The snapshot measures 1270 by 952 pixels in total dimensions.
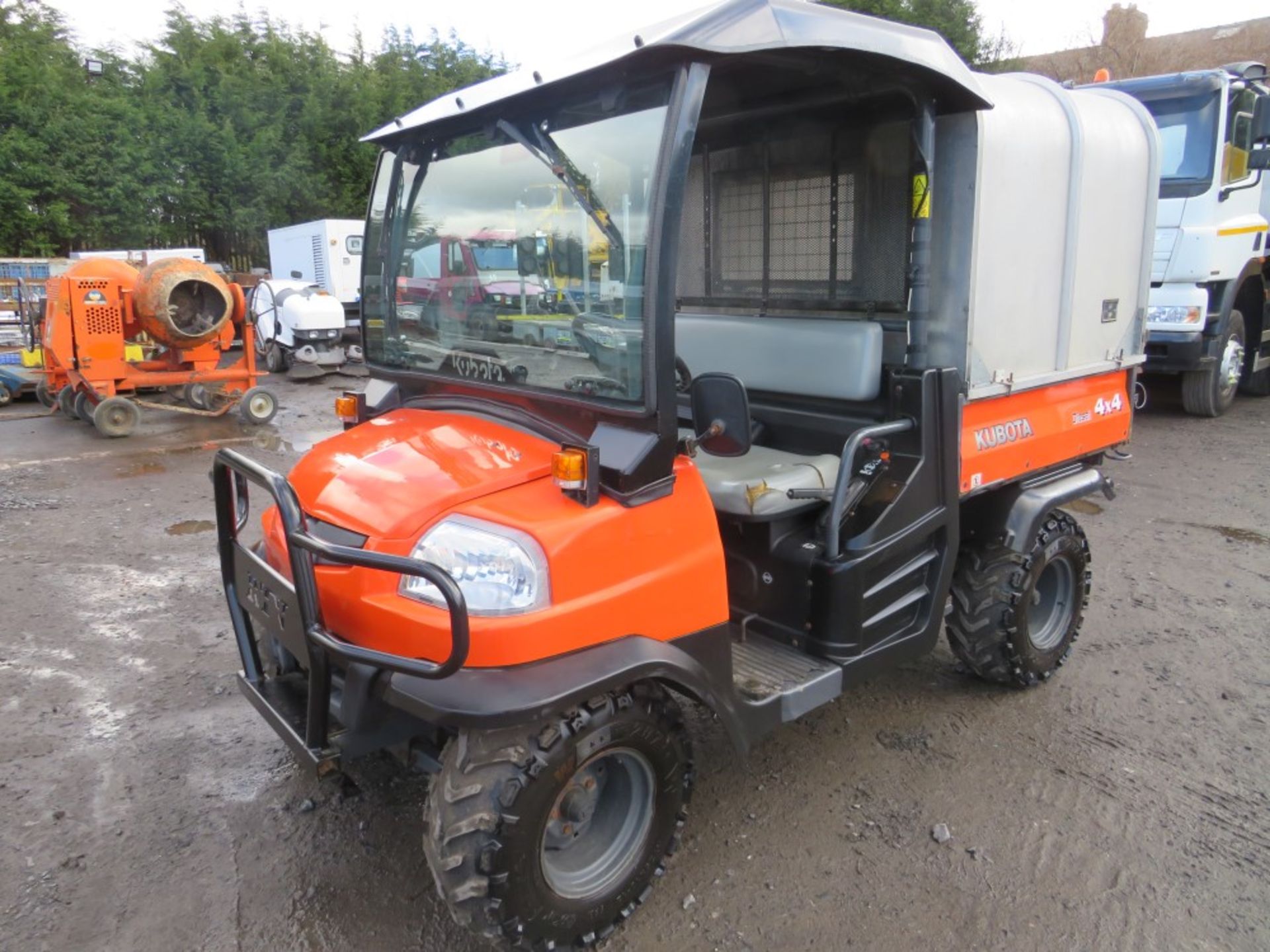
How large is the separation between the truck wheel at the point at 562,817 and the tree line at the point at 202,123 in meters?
20.0

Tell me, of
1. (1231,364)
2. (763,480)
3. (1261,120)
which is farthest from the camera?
(1231,364)

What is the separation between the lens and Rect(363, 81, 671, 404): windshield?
2363mm

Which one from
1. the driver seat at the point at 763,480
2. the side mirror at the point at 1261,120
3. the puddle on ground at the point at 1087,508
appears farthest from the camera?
the side mirror at the point at 1261,120

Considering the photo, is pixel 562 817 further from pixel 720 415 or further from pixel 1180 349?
pixel 1180 349

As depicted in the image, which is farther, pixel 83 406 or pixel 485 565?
pixel 83 406

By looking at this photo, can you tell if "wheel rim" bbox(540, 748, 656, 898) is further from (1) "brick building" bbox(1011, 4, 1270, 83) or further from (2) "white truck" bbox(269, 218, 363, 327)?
(1) "brick building" bbox(1011, 4, 1270, 83)

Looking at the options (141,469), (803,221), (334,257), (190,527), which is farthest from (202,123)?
(803,221)

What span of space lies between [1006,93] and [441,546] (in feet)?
8.10

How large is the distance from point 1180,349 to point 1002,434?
7070 millimetres

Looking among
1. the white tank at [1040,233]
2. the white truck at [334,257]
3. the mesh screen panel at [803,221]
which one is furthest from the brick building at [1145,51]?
the mesh screen panel at [803,221]

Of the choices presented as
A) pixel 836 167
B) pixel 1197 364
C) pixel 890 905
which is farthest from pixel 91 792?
pixel 1197 364

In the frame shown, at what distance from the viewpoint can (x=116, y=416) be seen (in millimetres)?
9523

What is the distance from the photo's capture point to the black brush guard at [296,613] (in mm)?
2004

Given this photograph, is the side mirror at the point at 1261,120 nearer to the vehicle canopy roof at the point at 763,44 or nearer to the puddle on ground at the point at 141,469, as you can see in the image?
the vehicle canopy roof at the point at 763,44
